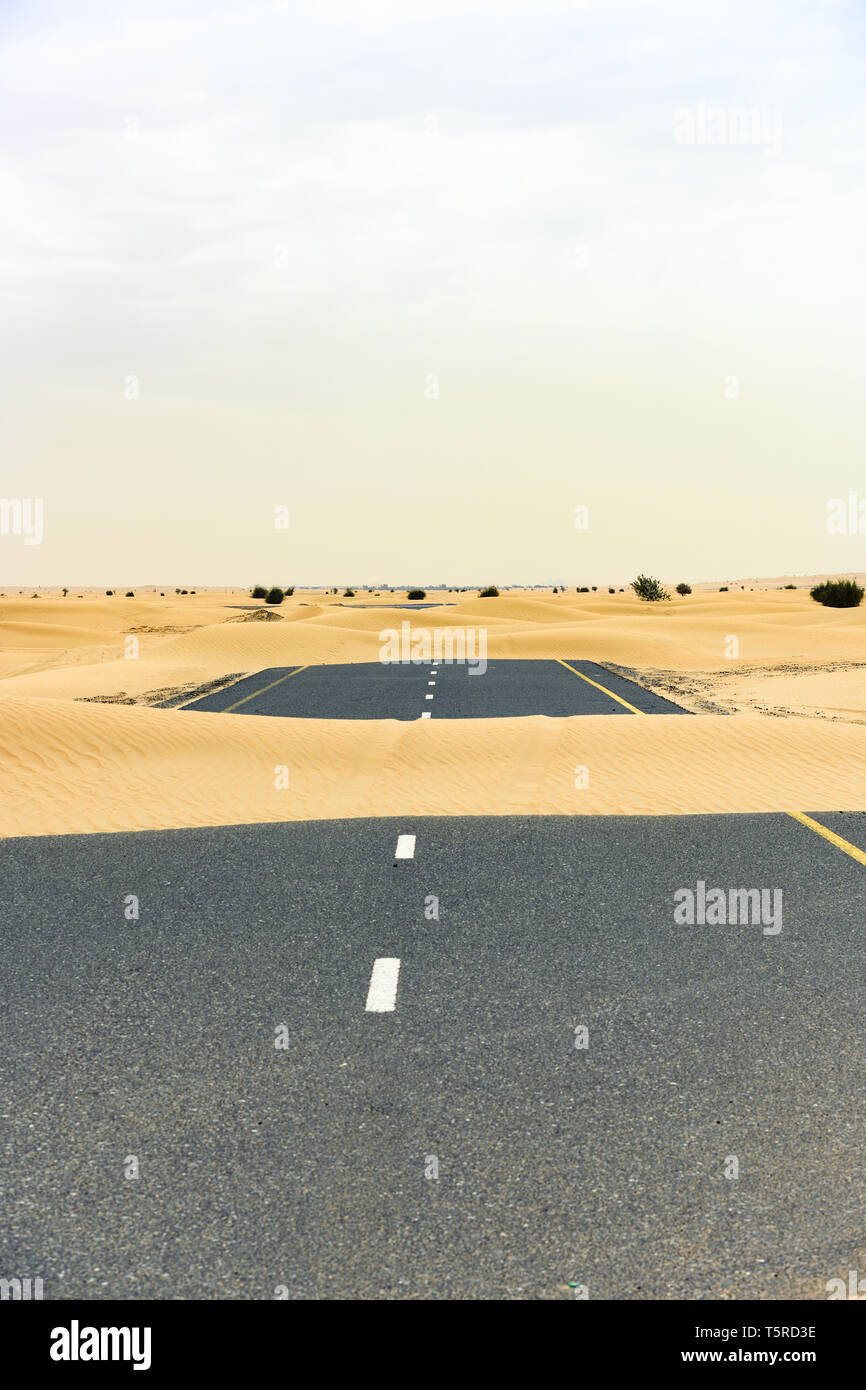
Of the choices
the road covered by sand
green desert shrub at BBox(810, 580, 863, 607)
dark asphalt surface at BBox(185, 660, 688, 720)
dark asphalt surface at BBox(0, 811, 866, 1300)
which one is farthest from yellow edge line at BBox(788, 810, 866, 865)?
green desert shrub at BBox(810, 580, 863, 607)

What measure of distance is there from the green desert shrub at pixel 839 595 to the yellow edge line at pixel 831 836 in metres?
70.9

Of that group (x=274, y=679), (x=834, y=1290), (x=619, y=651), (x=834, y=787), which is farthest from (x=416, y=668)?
(x=834, y=1290)

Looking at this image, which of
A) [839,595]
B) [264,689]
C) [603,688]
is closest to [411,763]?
[603,688]

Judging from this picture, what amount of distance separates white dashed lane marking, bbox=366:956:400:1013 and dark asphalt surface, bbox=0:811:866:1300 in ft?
0.25

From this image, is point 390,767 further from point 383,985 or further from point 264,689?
point 264,689

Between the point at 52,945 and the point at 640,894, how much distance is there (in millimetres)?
4369

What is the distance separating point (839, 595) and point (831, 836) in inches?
2865

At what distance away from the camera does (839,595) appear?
79.2 meters

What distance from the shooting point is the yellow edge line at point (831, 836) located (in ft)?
33.5

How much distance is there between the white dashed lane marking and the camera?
630 cm

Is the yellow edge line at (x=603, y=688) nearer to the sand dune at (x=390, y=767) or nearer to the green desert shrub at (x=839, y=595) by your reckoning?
the sand dune at (x=390, y=767)

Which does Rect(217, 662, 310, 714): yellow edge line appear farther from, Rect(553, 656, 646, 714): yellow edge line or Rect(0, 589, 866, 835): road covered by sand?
Rect(553, 656, 646, 714): yellow edge line

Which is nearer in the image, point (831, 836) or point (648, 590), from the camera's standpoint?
point (831, 836)

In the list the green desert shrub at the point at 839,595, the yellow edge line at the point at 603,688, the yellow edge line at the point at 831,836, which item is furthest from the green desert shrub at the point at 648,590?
the yellow edge line at the point at 831,836
